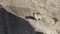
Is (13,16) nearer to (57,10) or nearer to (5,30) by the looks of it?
(5,30)

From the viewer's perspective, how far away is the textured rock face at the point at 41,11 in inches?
73.0

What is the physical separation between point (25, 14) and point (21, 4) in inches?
4.9

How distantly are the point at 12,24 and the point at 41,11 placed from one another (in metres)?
0.36

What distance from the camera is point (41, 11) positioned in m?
1.88

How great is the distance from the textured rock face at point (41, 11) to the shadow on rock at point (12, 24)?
51mm

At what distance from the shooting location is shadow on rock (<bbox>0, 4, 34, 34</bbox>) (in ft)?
6.25

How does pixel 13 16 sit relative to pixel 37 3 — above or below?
below

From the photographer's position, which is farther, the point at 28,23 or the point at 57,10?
the point at 28,23

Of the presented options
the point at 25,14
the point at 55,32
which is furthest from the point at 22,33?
the point at 55,32

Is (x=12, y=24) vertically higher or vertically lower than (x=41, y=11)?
lower

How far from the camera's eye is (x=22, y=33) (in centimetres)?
191

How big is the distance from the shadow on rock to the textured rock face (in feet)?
0.17

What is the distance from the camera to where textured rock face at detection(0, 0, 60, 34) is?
1.85m

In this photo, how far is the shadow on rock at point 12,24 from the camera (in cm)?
191
